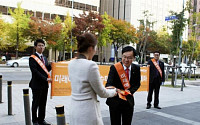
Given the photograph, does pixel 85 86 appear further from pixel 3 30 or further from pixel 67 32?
pixel 67 32

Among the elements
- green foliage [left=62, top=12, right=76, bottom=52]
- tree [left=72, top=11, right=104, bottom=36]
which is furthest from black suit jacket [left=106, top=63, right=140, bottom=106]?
green foliage [left=62, top=12, right=76, bottom=52]

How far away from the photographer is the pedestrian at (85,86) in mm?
2242

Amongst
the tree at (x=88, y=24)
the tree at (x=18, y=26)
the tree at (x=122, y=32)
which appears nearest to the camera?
the tree at (x=18, y=26)

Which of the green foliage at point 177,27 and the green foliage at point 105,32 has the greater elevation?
the green foliage at point 105,32

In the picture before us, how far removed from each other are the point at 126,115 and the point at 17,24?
3143 centimetres

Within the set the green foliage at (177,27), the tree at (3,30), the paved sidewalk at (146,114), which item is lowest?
the paved sidewalk at (146,114)

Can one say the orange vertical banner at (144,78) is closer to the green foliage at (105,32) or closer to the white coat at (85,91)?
the white coat at (85,91)

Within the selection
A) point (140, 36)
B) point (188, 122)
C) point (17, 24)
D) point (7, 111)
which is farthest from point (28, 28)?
point (188, 122)

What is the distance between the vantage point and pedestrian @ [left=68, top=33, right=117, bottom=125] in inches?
88.3

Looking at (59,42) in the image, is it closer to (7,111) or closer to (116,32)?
(116,32)

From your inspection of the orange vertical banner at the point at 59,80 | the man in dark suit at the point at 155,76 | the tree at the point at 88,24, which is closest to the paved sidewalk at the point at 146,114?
the man in dark suit at the point at 155,76

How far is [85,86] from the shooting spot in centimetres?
228

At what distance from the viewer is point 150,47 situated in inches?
2035

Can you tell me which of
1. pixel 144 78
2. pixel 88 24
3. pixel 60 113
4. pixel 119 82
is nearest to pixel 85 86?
pixel 60 113
